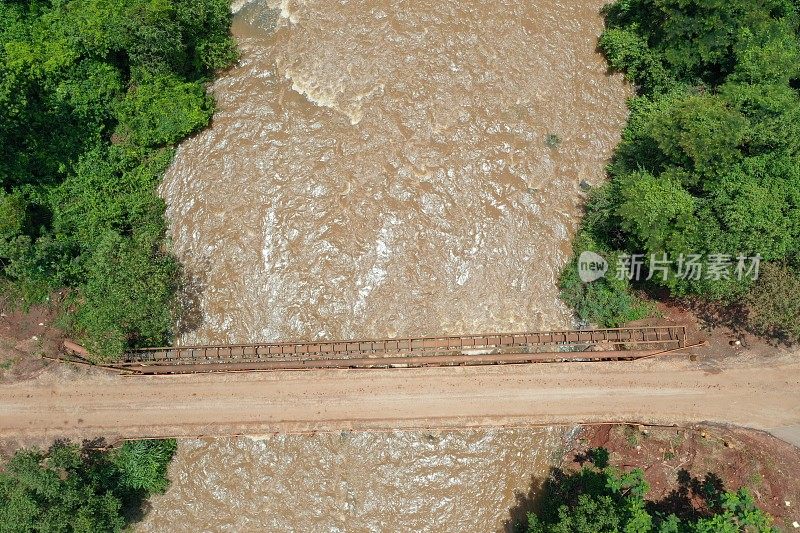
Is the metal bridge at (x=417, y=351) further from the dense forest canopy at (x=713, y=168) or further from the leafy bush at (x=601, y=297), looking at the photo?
the dense forest canopy at (x=713, y=168)

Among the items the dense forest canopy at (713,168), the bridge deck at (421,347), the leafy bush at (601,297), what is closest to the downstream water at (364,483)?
the bridge deck at (421,347)

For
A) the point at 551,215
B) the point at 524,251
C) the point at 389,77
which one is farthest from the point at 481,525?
the point at 389,77

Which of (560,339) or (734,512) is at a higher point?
(560,339)

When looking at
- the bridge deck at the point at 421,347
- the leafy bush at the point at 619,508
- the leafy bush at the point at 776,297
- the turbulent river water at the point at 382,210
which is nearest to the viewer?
the leafy bush at the point at 619,508

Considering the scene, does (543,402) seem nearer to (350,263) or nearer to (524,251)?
(524,251)

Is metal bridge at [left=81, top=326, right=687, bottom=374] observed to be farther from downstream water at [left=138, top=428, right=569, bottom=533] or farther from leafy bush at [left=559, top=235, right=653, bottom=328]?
downstream water at [left=138, top=428, right=569, bottom=533]

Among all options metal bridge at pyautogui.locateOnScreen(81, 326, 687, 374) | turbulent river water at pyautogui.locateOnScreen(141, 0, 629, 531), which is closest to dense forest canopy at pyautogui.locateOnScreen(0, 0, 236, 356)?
turbulent river water at pyautogui.locateOnScreen(141, 0, 629, 531)
